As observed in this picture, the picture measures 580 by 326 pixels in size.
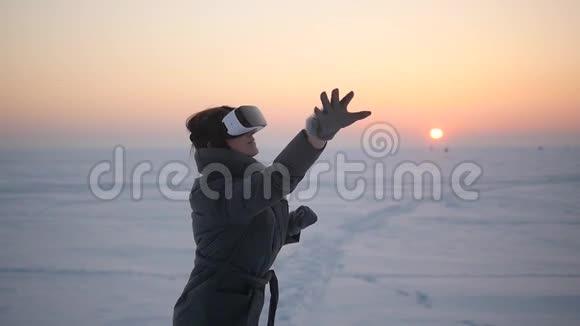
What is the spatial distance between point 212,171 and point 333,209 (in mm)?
6849

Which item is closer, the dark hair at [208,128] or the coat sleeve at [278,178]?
the coat sleeve at [278,178]

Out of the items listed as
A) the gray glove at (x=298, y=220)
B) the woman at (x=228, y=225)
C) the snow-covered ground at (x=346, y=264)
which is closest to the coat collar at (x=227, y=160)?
the woman at (x=228, y=225)

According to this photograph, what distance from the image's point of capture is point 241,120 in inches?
49.6

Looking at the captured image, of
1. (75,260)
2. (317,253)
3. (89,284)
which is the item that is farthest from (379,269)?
(75,260)

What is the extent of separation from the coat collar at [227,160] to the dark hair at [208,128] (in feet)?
0.09

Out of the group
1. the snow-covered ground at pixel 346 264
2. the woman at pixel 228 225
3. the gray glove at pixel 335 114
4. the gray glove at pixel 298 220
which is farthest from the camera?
the snow-covered ground at pixel 346 264

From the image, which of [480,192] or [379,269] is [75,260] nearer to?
[379,269]

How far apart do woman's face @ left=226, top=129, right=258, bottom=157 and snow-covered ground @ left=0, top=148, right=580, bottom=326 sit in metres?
2.18

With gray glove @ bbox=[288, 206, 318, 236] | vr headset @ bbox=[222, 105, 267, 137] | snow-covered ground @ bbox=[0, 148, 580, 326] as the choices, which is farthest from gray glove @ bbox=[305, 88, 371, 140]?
snow-covered ground @ bbox=[0, 148, 580, 326]

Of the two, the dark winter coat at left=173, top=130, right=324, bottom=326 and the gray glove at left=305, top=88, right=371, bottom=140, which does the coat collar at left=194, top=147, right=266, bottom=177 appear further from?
the gray glove at left=305, top=88, right=371, bottom=140

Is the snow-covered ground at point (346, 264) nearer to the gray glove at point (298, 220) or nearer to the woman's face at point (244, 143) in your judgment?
the gray glove at point (298, 220)

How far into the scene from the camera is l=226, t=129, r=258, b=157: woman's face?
1.31 m

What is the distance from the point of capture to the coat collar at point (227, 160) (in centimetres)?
127

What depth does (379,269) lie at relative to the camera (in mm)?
4473
